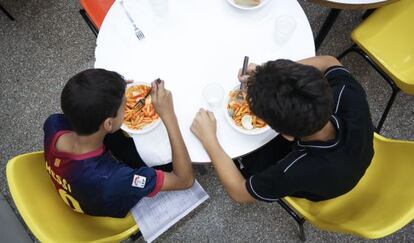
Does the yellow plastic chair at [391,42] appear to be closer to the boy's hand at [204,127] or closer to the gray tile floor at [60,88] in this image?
the gray tile floor at [60,88]

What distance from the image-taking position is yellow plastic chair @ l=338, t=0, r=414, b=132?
1614 millimetres

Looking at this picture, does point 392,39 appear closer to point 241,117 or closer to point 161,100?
point 241,117

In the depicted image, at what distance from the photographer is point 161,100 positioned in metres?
1.20

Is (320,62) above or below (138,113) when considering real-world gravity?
below

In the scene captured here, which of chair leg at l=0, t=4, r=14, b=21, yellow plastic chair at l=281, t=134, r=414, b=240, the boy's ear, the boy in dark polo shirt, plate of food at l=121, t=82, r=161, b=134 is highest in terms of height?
chair leg at l=0, t=4, r=14, b=21

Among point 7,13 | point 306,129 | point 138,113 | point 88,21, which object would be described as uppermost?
point 7,13

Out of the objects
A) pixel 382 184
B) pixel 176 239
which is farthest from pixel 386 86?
pixel 176 239

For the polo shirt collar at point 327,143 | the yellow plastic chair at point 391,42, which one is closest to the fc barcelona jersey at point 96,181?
the polo shirt collar at point 327,143

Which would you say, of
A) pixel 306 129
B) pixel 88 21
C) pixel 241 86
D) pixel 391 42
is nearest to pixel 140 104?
pixel 241 86

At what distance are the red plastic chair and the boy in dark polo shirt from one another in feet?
2.62

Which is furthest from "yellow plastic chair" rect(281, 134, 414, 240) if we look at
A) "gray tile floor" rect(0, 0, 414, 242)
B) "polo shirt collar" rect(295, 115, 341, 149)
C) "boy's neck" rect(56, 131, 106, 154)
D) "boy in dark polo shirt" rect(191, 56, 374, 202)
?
"boy's neck" rect(56, 131, 106, 154)

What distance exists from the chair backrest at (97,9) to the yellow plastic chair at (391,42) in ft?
3.93

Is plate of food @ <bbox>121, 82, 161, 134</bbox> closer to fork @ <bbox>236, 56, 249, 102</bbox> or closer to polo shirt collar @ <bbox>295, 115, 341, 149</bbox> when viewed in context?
fork @ <bbox>236, 56, 249, 102</bbox>

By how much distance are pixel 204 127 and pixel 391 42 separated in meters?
1.09
